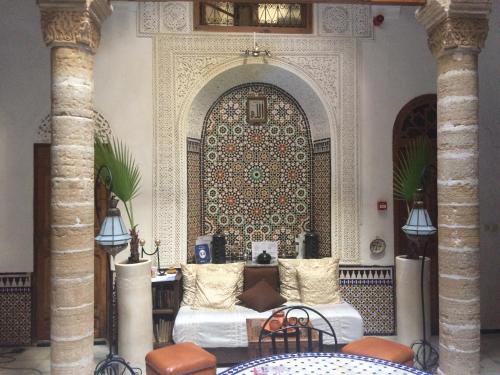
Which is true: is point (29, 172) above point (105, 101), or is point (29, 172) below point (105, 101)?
below

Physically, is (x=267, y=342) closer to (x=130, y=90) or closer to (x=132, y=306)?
(x=132, y=306)

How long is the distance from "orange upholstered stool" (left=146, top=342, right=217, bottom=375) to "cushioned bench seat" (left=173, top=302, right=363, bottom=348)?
101cm

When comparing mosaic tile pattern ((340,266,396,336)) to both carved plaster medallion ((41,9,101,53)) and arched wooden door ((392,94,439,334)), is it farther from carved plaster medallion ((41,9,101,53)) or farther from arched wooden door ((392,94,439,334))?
carved plaster medallion ((41,9,101,53))

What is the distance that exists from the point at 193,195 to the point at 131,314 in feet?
6.78

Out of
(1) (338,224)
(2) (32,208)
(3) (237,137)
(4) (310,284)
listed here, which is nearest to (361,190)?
(1) (338,224)

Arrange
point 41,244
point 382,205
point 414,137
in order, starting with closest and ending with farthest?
1. point 41,244
2. point 382,205
3. point 414,137

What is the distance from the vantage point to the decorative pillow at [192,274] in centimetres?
560

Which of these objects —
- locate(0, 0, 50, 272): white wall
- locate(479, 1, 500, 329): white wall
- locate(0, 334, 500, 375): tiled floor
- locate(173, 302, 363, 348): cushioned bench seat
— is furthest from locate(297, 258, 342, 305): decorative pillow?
locate(0, 0, 50, 272): white wall

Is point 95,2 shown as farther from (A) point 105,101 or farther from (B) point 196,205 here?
(B) point 196,205

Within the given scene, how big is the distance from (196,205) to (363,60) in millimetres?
3024

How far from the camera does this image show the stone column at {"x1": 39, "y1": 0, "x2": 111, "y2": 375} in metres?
3.88

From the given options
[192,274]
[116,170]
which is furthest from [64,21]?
[192,274]

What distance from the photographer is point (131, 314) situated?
15.2ft

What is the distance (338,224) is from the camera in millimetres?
6082
